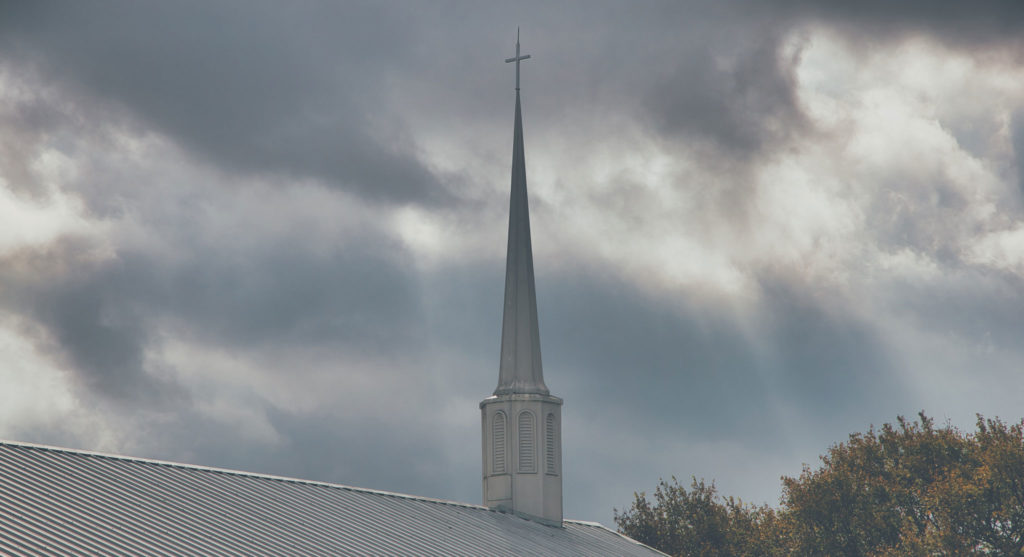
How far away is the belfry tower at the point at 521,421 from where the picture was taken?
4184 centimetres

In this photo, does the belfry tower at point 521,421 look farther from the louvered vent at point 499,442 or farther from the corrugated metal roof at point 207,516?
the corrugated metal roof at point 207,516

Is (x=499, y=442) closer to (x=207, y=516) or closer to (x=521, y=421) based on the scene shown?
(x=521, y=421)

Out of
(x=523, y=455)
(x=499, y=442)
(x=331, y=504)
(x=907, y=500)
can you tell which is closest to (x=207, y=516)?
(x=331, y=504)

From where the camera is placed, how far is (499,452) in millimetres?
42750

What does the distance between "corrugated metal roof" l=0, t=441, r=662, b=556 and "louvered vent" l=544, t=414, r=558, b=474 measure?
3.99 meters

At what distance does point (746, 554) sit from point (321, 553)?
31410 millimetres

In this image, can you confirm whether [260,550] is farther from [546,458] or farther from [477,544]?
[546,458]

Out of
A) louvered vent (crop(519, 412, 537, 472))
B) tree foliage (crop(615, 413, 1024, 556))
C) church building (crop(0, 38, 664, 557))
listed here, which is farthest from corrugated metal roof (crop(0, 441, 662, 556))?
tree foliage (crop(615, 413, 1024, 556))

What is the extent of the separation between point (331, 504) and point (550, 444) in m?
11.4

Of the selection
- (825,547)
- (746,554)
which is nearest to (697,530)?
(746,554)

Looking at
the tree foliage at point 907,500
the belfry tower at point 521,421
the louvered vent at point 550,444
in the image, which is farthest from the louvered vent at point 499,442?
the tree foliage at point 907,500

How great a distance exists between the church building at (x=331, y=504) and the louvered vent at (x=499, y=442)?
42 millimetres

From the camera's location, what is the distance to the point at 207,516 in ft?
92.3

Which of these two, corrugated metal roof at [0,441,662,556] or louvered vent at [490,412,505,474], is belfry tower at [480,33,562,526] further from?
corrugated metal roof at [0,441,662,556]
